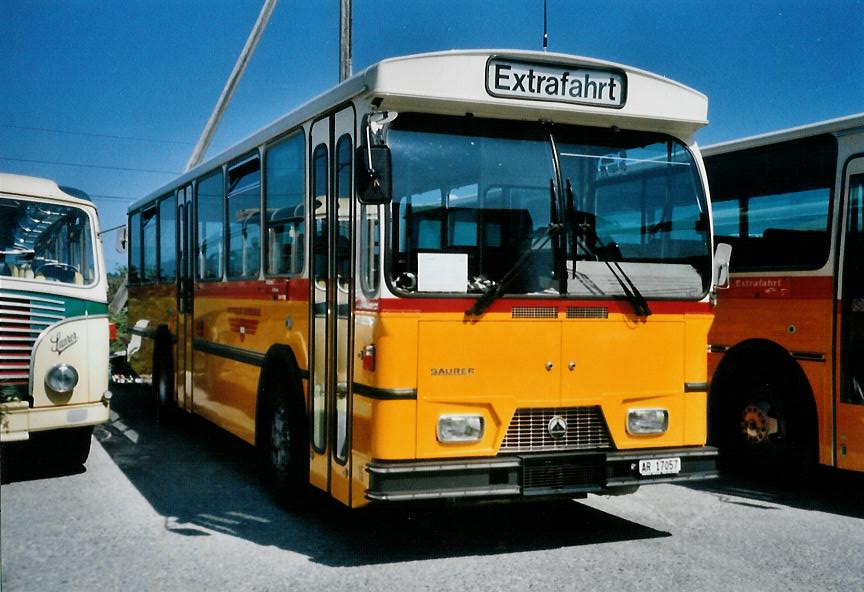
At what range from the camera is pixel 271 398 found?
7457mm

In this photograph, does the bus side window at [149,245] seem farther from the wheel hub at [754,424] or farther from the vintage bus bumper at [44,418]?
the wheel hub at [754,424]

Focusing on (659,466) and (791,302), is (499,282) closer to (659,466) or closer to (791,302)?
(659,466)

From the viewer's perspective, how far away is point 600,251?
19.6 ft

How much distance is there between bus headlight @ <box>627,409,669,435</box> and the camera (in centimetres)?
600

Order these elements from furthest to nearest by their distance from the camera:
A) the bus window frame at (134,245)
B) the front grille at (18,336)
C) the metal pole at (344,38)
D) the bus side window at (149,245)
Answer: the metal pole at (344,38) → the bus window frame at (134,245) → the bus side window at (149,245) → the front grille at (18,336)

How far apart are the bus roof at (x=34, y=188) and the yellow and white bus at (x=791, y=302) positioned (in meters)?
6.30

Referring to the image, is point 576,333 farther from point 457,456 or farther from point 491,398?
point 457,456

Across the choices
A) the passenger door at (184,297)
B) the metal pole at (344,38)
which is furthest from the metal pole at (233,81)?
the passenger door at (184,297)

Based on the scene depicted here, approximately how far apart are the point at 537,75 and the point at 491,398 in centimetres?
210

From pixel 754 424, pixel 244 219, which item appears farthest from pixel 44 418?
pixel 754 424

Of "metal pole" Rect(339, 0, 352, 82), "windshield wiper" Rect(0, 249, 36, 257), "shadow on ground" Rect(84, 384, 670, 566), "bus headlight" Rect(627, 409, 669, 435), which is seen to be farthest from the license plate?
"metal pole" Rect(339, 0, 352, 82)

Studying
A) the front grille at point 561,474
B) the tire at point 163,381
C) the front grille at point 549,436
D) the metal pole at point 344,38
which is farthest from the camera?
the metal pole at point 344,38

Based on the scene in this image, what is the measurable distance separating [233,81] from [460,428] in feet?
54.3

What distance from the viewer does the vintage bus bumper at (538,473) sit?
534 cm
